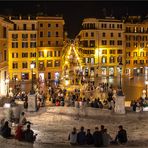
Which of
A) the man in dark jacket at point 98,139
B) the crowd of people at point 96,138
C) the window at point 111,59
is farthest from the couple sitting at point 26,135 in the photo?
the window at point 111,59

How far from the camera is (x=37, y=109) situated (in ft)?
93.3

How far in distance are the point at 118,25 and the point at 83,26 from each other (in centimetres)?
737

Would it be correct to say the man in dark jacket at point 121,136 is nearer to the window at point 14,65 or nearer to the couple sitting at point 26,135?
the couple sitting at point 26,135

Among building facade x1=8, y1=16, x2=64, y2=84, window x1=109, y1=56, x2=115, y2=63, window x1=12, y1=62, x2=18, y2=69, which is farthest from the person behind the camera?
window x1=109, y1=56, x2=115, y2=63

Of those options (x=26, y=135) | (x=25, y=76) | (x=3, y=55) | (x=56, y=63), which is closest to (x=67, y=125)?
(x=26, y=135)

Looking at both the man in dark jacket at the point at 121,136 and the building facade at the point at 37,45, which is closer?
the man in dark jacket at the point at 121,136

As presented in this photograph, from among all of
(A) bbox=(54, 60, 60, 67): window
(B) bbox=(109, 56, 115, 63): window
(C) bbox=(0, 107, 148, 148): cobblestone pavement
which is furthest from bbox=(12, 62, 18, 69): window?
(C) bbox=(0, 107, 148, 148): cobblestone pavement

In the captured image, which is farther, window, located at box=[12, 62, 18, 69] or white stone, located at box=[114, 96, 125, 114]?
window, located at box=[12, 62, 18, 69]

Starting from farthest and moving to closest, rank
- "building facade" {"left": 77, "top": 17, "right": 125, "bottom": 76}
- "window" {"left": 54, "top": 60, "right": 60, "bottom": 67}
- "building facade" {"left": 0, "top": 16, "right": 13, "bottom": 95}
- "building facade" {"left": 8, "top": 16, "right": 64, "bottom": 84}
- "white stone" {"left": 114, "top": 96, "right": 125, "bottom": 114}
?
"building facade" {"left": 77, "top": 17, "right": 125, "bottom": 76}, "window" {"left": 54, "top": 60, "right": 60, "bottom": 67}, "building facade" {"left": 8, "top": 16, "right": 64, "bottom": 84}, "building facade" {"left": 0, "top": 16, "right": 13, "bottom": 95}, "white stone" {"left": 114, "top": 96, "right": 125, "bottom": 114}

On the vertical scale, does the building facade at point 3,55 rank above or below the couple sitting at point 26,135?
above

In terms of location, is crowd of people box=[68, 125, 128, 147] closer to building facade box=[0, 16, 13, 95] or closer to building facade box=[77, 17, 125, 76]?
building facade box=[0, 16, 13, 95]

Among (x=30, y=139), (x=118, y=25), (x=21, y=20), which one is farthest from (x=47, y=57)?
(x=30, y=139)

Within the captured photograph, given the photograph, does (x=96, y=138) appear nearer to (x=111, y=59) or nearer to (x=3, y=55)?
(x=3, y=55)

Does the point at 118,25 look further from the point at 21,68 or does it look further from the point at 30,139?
the point at 30,139
